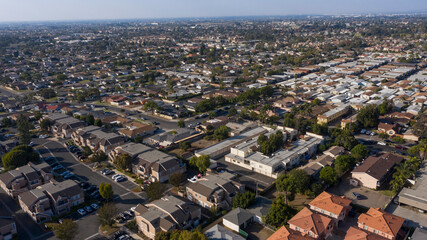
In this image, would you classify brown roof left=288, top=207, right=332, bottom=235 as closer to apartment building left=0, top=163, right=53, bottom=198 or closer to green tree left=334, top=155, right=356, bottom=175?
green tree left=334, top=155, right=356, bottom=175

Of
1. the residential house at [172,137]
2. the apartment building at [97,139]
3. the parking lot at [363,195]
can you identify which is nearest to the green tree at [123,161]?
the apartment building at [97,139]

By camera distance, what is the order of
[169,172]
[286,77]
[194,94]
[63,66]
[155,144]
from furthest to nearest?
[63,66]
[286,77]
[194,94]
[155,144]
[169,172]

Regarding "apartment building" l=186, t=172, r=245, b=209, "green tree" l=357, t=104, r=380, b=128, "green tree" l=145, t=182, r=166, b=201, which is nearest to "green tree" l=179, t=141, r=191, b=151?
"apartment building" l=186, t=172, r=245, b=209

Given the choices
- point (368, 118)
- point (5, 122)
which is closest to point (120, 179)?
point (5, 122)

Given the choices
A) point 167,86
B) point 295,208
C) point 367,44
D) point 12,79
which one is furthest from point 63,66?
point 367,44

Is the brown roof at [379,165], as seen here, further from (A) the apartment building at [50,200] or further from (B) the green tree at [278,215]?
(A) the apartment building at [50,200]

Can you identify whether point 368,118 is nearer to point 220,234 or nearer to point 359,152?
point 359,152

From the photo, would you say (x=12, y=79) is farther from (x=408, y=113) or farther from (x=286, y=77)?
(x=408, y=113)
